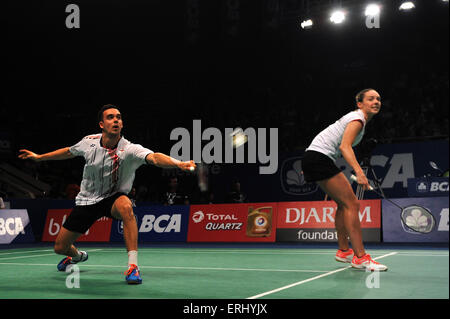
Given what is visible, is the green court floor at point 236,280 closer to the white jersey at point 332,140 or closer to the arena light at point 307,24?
the white jersey at point 332,140

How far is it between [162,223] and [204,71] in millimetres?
11638

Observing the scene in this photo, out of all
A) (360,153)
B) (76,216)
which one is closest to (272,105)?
(360,153)

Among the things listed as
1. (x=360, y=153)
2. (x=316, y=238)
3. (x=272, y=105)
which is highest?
(x=272, y=105)

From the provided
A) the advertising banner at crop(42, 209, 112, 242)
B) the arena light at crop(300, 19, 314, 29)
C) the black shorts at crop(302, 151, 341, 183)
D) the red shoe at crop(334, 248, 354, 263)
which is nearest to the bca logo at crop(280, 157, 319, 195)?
the arena light at crop(300, 19, 314, 29)

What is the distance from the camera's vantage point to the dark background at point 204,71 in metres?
18.7

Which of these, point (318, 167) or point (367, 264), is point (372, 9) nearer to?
point (318, 167)

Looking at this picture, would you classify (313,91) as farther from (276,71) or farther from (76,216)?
(76,216)

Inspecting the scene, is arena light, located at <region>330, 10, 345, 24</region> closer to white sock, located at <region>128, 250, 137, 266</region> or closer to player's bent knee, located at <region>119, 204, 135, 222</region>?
player's bent knee, located at <region>119, 204, 135, 222</region>

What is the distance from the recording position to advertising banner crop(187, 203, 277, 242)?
11.1 metres

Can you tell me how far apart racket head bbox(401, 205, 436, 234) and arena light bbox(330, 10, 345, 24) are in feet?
28.0

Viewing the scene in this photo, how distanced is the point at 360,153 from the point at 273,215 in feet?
20.8

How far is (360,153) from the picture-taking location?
1625 cm

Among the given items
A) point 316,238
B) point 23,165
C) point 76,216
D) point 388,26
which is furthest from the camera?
point 23,165

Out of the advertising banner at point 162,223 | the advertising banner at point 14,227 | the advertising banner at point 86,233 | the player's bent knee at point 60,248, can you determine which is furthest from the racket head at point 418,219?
the advertising banner at point 14,227
